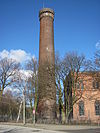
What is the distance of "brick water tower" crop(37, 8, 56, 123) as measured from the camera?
30.2m

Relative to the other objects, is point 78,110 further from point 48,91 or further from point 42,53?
point 42,53

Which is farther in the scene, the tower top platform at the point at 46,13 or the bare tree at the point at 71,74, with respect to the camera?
the tower top platform at the point at 46,13

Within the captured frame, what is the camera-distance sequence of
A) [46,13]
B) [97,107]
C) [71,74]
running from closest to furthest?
[71,74] → [97,107] → [46,13]

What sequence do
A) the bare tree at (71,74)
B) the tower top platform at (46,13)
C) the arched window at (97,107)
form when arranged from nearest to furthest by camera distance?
the bare tree at (71,74), the arched window at (97,107), the tower top platform at (46,13)

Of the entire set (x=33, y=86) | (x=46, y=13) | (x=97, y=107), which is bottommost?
(x=97, y=107)

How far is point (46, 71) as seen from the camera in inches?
1209

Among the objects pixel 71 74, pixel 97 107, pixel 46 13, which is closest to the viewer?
pixel 71 74

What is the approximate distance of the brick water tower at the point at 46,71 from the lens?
30234mm

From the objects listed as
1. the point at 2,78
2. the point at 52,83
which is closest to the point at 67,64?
the point at 52,83

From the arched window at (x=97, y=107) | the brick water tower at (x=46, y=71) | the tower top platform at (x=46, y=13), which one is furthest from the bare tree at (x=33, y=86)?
the tower top platform at (x=46, y=13)

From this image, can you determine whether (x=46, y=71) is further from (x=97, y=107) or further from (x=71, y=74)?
(x=97, y=107)

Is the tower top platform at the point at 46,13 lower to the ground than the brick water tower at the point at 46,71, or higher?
higher

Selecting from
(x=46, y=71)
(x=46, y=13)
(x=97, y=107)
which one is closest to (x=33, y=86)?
(x=46, y=71)

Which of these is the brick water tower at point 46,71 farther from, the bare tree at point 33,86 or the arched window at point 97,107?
the arched window at point 97,107
